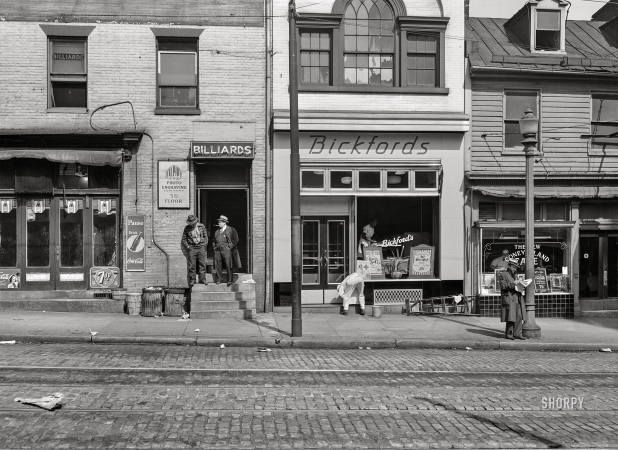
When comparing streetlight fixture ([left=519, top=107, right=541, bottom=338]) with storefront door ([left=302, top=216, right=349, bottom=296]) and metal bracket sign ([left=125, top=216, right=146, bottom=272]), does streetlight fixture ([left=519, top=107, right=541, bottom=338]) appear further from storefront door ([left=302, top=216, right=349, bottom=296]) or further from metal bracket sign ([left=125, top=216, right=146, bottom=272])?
metal bracket sign ([left=125, top=216, right=146, bottom=272])

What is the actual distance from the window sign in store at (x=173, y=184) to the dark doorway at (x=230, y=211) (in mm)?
642

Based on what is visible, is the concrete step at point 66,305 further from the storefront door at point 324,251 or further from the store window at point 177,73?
the store window at point 177,73

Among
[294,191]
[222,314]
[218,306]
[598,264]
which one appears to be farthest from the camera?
[598,264]

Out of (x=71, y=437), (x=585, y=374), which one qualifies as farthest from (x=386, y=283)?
(x=71, y=437)

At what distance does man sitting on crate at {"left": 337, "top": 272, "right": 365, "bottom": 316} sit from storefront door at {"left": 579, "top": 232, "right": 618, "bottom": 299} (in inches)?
Answer: 254

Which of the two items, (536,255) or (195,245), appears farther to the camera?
(536,255)

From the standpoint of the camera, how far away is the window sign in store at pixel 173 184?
691 inches

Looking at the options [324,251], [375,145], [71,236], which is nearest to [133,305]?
[71,236]

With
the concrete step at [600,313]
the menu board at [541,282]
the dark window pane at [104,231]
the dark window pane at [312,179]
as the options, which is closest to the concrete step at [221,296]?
the dark window pane at [104,231]

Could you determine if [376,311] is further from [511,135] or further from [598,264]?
[598,264]

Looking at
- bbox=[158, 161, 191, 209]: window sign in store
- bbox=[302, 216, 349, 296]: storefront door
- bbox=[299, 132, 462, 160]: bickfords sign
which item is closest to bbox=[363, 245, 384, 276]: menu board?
bbox=[302, 216, 349, 296]: storefront door

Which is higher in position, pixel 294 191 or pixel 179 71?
pixel 179 71

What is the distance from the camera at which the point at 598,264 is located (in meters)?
19.0

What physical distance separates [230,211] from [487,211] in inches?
280
